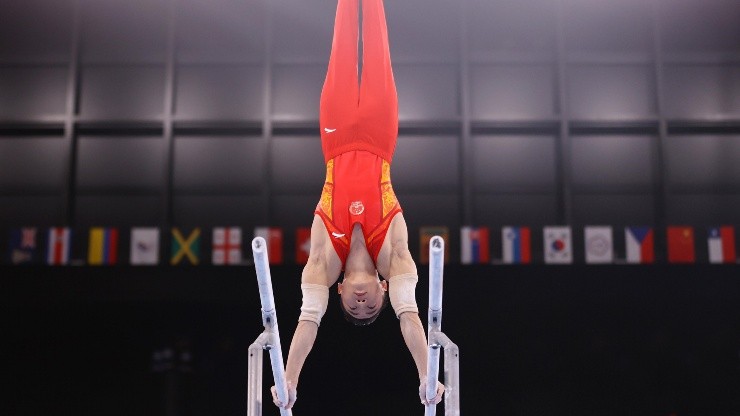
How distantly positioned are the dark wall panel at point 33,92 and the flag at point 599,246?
7325 mm

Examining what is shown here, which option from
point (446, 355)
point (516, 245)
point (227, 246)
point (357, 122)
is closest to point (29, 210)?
point (227, 246)

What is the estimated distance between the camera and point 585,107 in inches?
396

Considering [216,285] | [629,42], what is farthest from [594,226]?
[216,285]

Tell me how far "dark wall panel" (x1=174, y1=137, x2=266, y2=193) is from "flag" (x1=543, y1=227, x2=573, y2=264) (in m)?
3.93

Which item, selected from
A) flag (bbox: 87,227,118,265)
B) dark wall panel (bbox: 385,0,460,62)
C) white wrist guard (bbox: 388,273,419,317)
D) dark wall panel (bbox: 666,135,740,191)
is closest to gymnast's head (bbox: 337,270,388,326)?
white wrist guard (bbox: 388,273,419,317)

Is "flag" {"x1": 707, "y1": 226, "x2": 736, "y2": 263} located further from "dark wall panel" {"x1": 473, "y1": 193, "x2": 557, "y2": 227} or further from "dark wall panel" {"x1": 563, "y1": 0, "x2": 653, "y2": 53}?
"dark wall panel" {"x1": 563, "y1": 0, "x2": 653, "y2": 53}

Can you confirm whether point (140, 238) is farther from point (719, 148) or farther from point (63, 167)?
point (719, 148)

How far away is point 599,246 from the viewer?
889 cm

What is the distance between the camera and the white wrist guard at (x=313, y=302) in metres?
→ 4.12

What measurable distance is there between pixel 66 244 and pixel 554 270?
584 cm

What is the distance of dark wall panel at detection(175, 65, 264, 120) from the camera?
996 centimetres

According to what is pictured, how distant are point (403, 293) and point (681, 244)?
594cm

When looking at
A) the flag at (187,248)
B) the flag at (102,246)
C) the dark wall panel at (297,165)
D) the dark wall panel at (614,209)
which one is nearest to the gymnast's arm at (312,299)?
the flag at (187,248)

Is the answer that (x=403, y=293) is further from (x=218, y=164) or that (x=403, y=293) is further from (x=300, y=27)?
(x=300, y=27)
